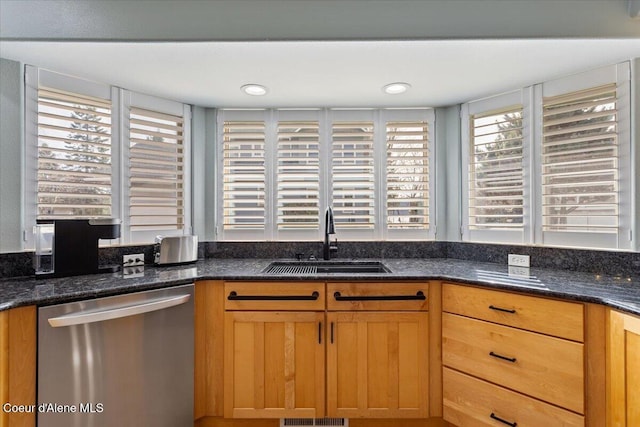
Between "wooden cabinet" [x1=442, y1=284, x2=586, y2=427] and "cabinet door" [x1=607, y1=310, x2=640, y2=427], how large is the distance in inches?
3.7

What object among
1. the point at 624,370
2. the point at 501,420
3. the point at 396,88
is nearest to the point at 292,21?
the point at 396,88

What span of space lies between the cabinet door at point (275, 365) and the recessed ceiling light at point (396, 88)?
1.50 metres

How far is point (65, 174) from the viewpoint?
1840 millimetres

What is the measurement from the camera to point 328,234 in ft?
7.30

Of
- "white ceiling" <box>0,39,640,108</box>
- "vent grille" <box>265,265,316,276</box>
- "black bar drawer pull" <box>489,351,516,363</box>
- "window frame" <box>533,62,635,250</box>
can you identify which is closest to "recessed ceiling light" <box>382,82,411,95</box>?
"white ceiling" <box>0,39,640,108</box>

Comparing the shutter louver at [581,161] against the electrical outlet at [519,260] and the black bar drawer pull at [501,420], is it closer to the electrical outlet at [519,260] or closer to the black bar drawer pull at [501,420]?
the electrical outlet at [519,260]

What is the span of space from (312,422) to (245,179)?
1713mm

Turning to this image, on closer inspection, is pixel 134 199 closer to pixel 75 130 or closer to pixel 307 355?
pixel 75 130

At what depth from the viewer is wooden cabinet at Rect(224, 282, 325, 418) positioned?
1685 millimetres

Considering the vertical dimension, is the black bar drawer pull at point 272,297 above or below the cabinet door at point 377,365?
above

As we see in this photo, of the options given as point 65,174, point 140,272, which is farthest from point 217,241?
point 65,174

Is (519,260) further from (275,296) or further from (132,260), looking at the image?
(132,260)

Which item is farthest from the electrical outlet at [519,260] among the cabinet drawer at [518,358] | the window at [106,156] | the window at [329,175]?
the window at [106,156]

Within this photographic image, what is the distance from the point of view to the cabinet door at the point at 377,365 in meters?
1.68
